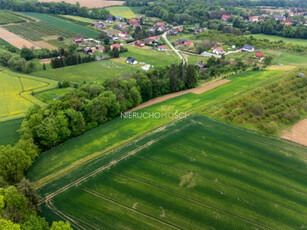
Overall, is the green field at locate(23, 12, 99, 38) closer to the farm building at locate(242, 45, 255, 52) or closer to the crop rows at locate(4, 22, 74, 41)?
the crop rows at locate(4, 22, 74, 41)

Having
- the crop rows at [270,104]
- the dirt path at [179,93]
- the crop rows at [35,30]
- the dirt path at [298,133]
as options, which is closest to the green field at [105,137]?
the dirt path at [179,93]

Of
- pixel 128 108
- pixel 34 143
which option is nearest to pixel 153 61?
pixel 128 108

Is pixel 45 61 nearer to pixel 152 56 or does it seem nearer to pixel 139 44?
pixel 152 56

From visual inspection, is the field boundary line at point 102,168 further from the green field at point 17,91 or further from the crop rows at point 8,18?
the crop rows at point 8,18

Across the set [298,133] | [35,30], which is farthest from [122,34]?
[298,133]

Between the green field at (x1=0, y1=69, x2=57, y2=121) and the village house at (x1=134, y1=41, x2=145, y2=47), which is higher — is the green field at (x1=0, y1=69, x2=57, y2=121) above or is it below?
below

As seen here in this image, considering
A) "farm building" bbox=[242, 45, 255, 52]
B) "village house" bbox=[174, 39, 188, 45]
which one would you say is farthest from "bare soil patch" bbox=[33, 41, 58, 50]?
"farm building" bbox=[242, 45, 255, 52]

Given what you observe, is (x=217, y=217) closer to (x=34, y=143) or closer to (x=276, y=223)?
(x=276, y=223)

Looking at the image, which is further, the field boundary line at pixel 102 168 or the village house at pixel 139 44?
the village house at pixel 139 44
